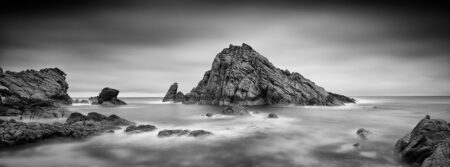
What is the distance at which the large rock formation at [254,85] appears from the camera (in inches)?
2672

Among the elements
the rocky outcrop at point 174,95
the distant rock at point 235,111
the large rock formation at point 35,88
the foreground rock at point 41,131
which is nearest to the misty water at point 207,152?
the foreground rock at point 41,131

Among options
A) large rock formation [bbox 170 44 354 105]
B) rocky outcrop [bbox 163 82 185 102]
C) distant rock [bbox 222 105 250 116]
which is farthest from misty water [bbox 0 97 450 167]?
rocky outcrop [bbox 163 82 185 102]

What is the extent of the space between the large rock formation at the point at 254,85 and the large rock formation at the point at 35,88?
4055 centimetres

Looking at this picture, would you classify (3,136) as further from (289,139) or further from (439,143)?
(439,143)

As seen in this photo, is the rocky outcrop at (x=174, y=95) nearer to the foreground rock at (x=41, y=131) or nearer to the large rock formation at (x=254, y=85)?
the large rock formation at (x=254, y=85)

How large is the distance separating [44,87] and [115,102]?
18.9m

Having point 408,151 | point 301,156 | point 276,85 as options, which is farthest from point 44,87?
point 408,151

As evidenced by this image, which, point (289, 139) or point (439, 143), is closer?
point (439, 143)

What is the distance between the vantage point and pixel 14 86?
5022cm

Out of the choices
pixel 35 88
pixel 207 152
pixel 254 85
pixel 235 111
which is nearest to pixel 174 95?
pixel 254 85

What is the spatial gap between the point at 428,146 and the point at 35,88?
228ft

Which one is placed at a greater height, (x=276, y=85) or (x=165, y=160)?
(x=276, y=85)

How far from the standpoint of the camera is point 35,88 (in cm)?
5550

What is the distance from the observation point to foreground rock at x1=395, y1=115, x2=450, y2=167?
9156 millimetres
